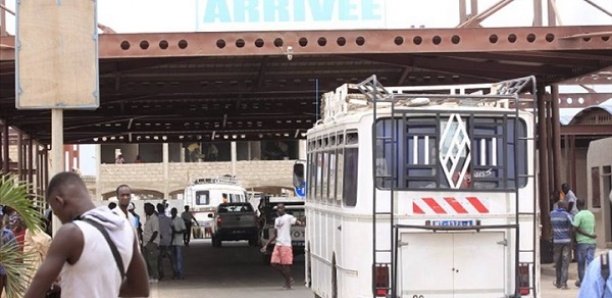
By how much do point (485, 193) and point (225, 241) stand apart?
83.6ft

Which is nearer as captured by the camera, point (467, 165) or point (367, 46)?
point (467, 165)

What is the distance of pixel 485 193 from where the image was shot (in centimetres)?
1145

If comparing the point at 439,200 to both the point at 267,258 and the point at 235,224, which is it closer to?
the point at 267,258

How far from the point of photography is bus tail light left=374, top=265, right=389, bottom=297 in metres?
11.2

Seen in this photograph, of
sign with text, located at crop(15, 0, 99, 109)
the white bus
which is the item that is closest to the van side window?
the white bus

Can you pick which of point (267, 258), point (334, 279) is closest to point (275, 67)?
point (267, 258)

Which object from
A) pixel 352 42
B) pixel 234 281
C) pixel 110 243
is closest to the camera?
pixel 110 243

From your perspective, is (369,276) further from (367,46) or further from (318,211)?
(367,46)

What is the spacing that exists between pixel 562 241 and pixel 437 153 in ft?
25.1

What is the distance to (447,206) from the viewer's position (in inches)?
444

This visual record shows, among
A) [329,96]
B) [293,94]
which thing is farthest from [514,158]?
[293,94]

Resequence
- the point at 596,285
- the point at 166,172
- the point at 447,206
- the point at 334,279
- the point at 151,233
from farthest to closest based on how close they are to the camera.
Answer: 1. the point at 166,172
2. the point at 151,233
3. the point at 334,279
4. the point at 447,206
5. the point at 596,285

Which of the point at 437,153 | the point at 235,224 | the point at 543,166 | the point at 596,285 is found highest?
the point at 437,153

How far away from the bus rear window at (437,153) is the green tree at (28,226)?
407 cm
